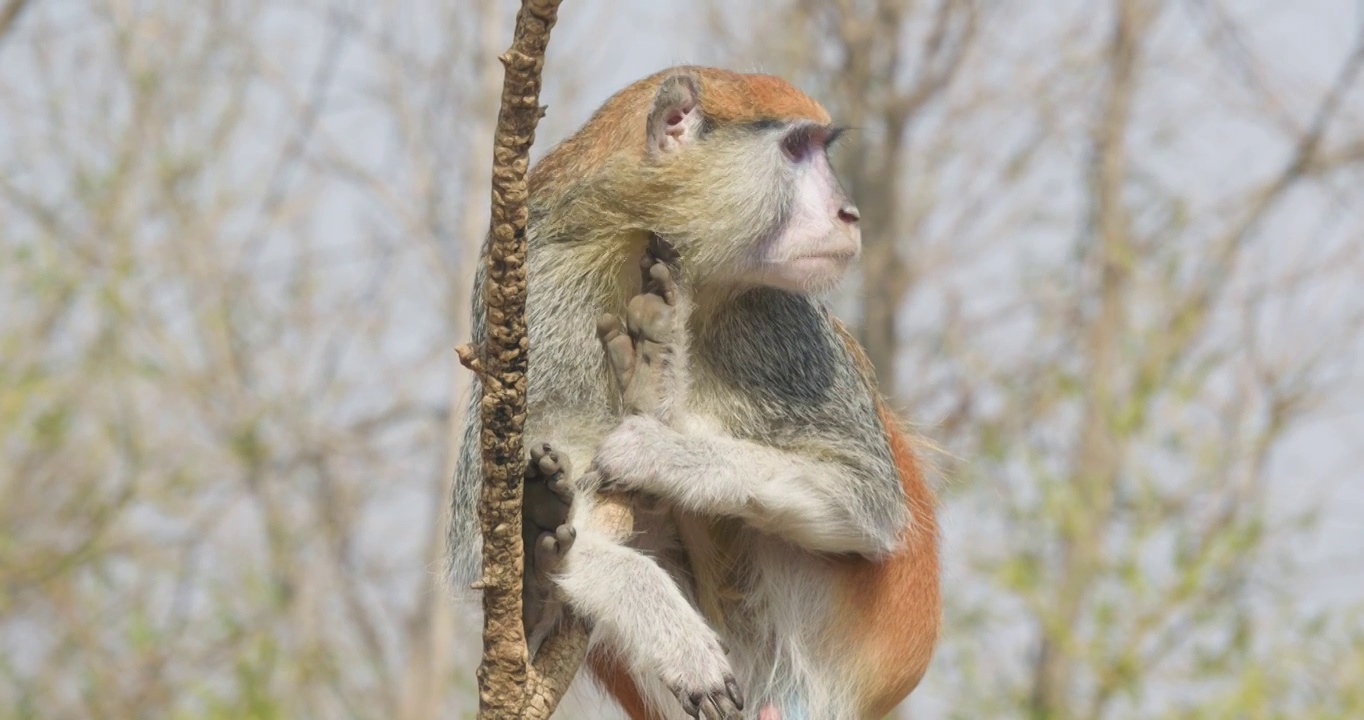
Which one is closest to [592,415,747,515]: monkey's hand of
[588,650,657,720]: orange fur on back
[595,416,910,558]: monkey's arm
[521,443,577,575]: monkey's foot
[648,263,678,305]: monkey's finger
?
[595,416,910,558]: monkey's arm

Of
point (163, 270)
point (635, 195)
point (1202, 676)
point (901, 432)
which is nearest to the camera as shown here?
point (635, 195)

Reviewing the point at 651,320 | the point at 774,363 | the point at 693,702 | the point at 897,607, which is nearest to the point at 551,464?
the point at 651,320

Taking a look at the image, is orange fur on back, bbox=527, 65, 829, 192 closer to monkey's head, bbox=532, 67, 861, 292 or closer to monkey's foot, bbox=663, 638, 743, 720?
monkey's head, bbox=532, 67, 861, 292

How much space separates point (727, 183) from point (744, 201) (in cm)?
6

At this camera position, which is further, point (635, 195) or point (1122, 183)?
point (1122, 183)

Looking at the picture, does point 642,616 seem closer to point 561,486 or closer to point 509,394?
point 561,486

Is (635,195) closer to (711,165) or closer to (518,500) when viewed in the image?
(711,165)

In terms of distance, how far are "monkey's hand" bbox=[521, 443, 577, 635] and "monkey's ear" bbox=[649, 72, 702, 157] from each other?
2.41 ft

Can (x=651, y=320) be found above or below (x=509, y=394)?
above

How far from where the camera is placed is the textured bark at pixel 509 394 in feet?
7.02

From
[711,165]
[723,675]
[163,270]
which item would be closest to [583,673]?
[723,675]

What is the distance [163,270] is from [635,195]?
5.54 metres

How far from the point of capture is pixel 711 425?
3002 millimetres

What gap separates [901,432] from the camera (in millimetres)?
3631
